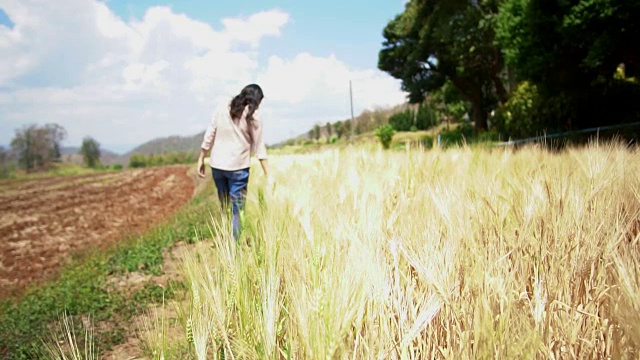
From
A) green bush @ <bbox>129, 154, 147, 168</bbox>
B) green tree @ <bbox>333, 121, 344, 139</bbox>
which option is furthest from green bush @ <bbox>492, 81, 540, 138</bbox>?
green bush @ <bbox>129, 154, 147, 168</bbox>

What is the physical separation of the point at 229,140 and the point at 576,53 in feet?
33.0

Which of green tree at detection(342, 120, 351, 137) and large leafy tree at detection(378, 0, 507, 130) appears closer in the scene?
large leafy tree at detection(378, 0, 507, 130)

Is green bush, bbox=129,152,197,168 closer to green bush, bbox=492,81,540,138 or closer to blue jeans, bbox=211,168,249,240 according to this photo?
green bush, bbox=492,81,540,138

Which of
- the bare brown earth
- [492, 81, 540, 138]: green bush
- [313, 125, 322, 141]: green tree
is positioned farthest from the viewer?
[313, 125, 322, 141]: green tree

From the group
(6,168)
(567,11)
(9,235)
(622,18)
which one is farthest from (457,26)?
(6,168)

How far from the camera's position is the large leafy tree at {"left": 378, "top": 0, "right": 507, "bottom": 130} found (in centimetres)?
1778

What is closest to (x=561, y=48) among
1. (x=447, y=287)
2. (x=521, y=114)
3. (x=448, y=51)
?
(x=521, y=114)

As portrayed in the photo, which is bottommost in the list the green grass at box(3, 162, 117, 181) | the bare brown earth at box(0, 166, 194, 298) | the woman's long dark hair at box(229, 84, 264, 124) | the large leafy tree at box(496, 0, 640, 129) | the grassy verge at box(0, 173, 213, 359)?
A: the bare brown earth at box(0, 166, 194, 298)

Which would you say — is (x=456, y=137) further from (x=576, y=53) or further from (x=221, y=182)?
(x=221, y=182)

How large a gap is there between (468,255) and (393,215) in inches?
18.4

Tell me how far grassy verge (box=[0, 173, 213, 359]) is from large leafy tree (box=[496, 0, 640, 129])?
31.0 ft

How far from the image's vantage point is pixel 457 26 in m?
17.7

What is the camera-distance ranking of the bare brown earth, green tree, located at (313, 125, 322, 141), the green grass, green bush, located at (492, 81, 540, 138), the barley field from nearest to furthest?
the barley field < the bare brown earth < green bush, located at (492, 81, 540, 138) < the green grass < green tree, located at (313, 125, 322, 141)

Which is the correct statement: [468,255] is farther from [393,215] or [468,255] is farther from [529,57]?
[529,57]
